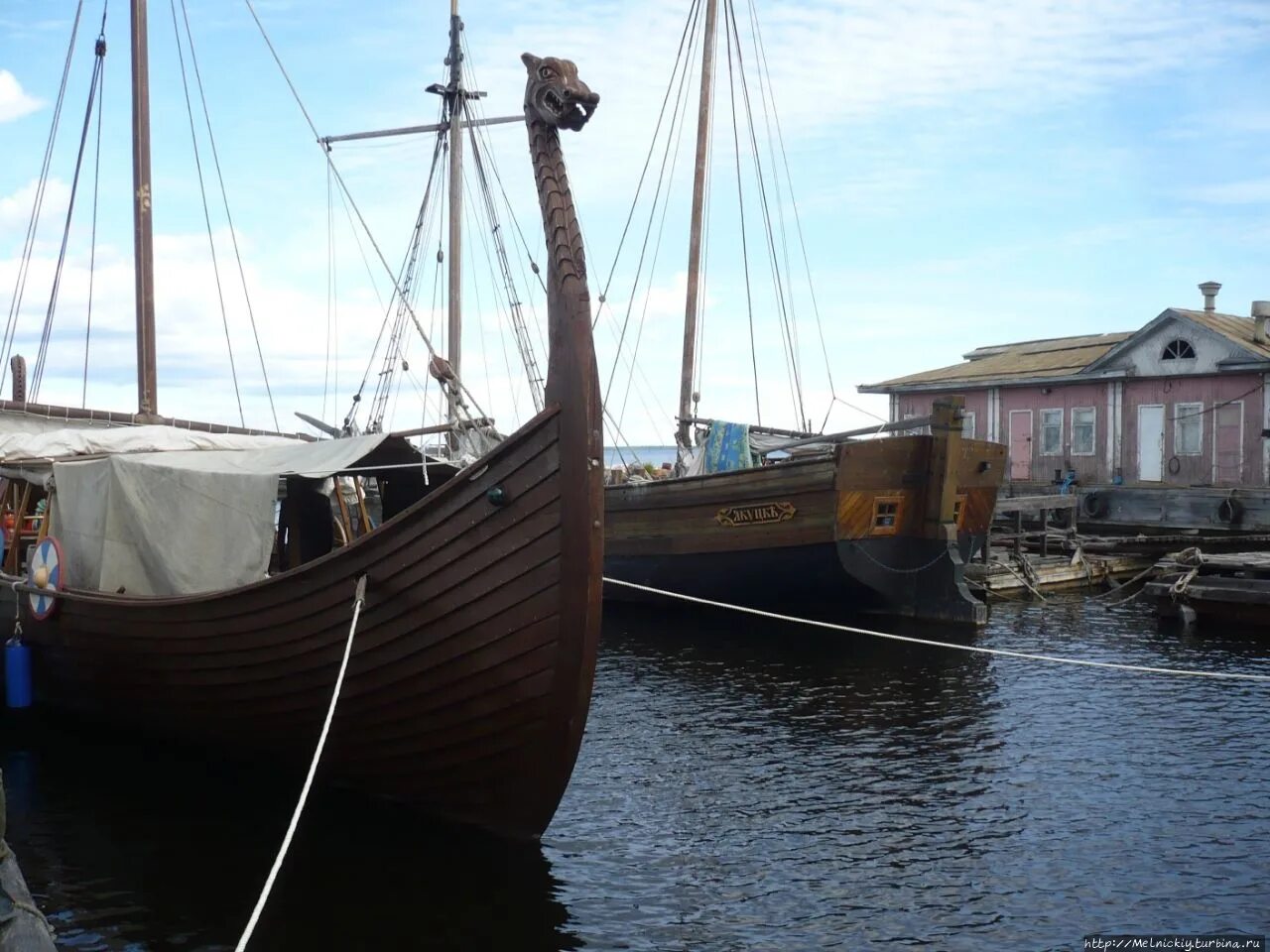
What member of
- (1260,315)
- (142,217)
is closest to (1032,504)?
(1260,315)

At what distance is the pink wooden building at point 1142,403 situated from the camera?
28078mm

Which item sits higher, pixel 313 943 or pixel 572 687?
pixel 572 687

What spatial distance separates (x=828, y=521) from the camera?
17.5 meters

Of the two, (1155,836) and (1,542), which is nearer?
(1155,836)

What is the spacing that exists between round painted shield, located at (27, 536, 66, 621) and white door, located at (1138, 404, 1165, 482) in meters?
27.2

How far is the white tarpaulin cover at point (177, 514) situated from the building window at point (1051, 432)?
87.2 feet

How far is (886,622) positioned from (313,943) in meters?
13.4

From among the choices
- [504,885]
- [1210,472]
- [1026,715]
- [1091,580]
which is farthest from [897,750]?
[1210,472]

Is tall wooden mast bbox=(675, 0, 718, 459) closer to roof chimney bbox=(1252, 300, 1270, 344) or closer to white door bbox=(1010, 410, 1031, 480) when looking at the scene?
white door bbox=(1010, 410, 1031, 480)

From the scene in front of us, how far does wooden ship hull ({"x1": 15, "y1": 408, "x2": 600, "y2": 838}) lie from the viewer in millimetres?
7168

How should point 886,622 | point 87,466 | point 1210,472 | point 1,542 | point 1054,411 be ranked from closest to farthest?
point 87,466 < point 1,542 < point 886,622 < point 1210,472 < point 1054,411

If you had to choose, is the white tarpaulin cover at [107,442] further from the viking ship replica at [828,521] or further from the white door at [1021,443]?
the white door at [1021,443]

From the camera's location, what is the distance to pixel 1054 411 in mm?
31984

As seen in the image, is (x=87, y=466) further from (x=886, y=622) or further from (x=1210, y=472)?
(x=1210, y=472)
